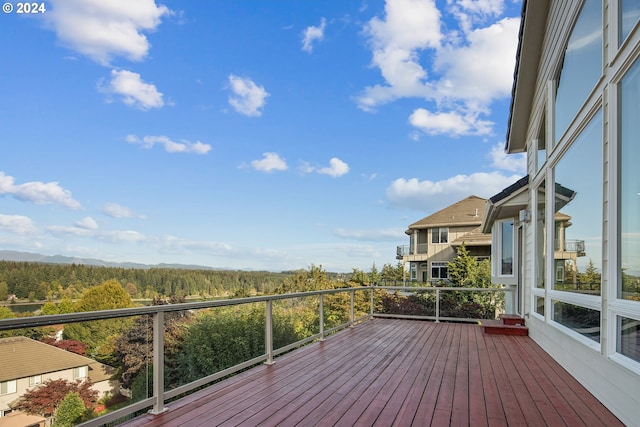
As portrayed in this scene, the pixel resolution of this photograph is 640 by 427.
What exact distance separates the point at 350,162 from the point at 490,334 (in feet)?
76.0

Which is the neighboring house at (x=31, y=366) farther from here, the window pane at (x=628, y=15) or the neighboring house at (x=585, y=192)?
the window pane at (x=628, y=15)

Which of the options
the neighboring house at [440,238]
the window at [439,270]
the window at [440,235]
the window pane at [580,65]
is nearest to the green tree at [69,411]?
the window pane at [580,65]

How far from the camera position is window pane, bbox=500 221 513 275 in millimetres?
8742

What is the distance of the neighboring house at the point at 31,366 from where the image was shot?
2170 millimetres

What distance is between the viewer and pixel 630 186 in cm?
298

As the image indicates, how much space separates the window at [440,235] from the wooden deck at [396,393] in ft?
64.2

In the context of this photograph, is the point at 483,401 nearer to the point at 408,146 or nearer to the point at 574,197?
the point at 574,197

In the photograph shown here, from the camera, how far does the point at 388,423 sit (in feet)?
9.80

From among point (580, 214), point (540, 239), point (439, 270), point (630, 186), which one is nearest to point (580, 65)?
point (580, 214)

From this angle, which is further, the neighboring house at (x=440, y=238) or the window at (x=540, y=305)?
the neighboring house at (x=440, y=238)

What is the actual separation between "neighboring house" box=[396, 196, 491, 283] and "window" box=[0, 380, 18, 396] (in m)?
22.0

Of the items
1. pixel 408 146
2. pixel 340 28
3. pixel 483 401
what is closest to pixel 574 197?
pixel 483 401

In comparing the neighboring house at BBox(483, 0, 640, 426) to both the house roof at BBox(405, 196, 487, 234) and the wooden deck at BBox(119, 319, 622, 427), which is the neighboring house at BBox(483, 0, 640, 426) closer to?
the wooden deck at BBox(119, 319, 622, 427)

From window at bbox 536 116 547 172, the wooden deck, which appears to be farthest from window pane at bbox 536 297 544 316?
window at bbox 536 116 547 172
